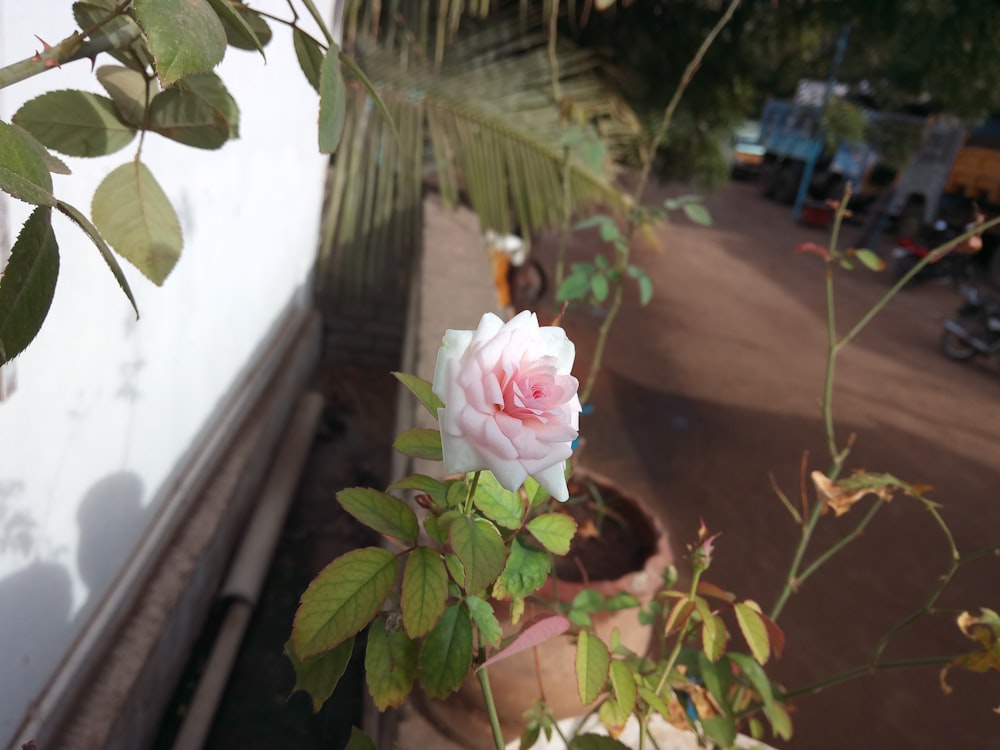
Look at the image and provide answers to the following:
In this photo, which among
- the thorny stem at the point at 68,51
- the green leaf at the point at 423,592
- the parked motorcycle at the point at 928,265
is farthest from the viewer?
the parked motorcycle at the point at 928,265

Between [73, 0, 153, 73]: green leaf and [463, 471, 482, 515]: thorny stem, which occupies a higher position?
[73, 0, 153, 73]: green leaf

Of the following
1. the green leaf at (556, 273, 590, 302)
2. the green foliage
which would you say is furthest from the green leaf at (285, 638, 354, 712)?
the green leaf at (556, 273, 590, 302)

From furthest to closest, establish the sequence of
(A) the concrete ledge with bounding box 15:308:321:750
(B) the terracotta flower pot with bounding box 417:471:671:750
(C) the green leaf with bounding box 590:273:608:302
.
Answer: (C) the green leaf with bounding box 590:273:608:302 → (A) the concrete ledge with bounding box 15:308:321:750 → (B) the terracotta flower pot with bounding box 417:471:671:750

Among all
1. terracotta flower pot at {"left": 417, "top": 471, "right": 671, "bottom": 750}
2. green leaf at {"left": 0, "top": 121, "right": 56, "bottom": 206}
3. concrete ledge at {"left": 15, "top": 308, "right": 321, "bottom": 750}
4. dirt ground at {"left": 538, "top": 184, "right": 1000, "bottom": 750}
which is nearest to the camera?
green leaf at {"left": 0, "top": 121, "right": 56, "bottom": 206}

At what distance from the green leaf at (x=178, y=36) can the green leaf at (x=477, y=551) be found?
35 centimetres

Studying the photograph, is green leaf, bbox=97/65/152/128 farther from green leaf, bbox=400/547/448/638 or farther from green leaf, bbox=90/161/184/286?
green leaf, bbox=400/547/448/638

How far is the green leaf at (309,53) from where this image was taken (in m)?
0.55

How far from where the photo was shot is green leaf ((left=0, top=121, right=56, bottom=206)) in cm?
33

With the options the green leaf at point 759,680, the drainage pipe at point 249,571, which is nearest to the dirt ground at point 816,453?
the green leaf at point 759,680

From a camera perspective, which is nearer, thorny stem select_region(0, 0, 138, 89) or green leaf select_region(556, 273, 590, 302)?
thorny stem select_region(0, 0, 138, 89)

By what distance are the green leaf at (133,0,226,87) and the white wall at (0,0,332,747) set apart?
522 millimetres

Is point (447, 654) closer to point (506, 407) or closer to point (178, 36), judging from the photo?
point (506, 407)

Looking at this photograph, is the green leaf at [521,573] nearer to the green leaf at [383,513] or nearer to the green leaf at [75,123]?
the green leaf at [383,513]

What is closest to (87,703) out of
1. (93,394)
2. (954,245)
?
(93,394)
